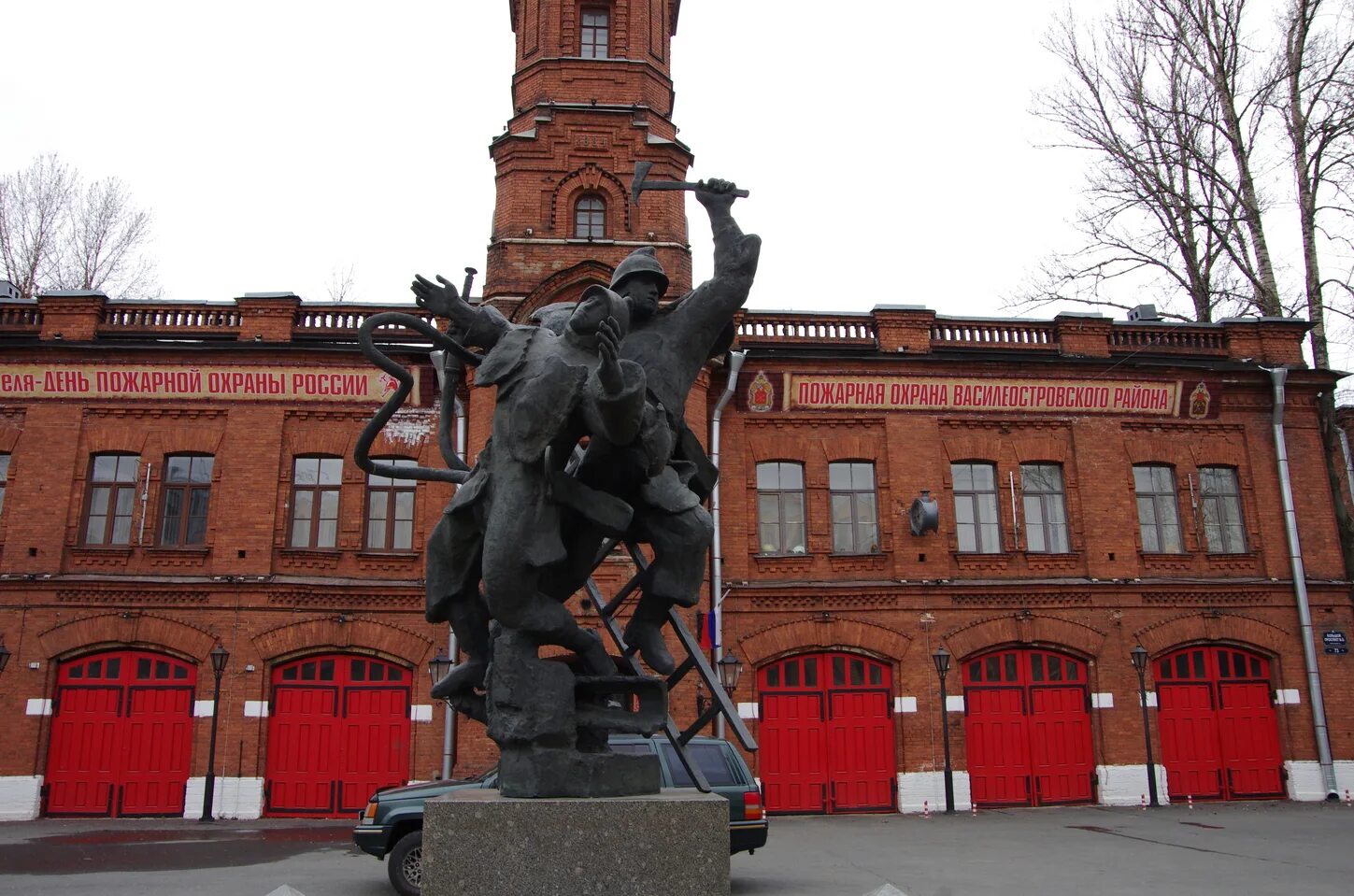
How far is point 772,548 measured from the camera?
19.9 metres

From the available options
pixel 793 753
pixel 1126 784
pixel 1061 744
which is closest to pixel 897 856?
pixel 793 753

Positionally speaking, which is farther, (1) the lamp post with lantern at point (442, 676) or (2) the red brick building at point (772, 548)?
(2) the red brick building at point (772, 548)

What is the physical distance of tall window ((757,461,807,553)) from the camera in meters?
19.9

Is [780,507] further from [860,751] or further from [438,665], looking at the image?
[438,665]

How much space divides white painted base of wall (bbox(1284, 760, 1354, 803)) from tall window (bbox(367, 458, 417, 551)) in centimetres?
1775

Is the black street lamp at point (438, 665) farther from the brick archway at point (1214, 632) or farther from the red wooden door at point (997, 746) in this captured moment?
the brick archway at point (1214, 632)

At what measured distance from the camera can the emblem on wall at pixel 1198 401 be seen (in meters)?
21.1

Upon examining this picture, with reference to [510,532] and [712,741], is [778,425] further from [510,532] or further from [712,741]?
[510,532]

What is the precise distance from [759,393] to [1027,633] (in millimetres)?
7075

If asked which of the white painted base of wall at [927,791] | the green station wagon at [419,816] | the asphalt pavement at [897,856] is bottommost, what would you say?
the asphalt pavement at [897,856]

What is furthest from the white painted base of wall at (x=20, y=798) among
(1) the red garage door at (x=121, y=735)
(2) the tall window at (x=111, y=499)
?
(2) the tall window at (x=111, y=499)

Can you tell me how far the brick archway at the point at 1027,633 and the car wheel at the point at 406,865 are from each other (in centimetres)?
1215

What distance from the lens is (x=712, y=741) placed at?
11109 millimetres

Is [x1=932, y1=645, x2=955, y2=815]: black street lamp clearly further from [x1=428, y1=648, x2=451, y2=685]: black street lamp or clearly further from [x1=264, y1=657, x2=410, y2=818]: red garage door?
[x1=264, y1=657, x2=410, y2=818]: red garage door
